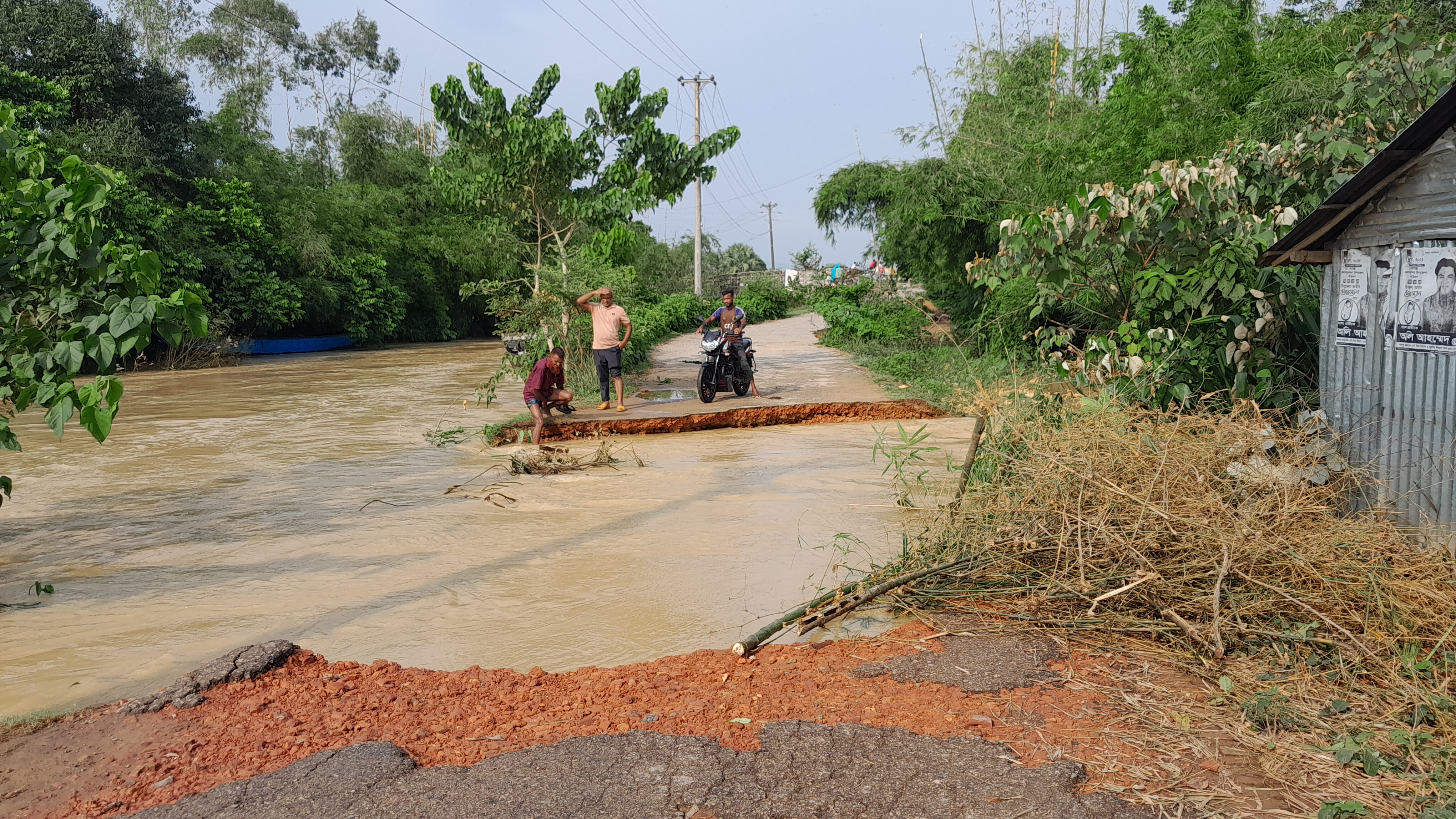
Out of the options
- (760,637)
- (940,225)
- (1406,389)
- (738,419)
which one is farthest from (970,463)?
(940,225)

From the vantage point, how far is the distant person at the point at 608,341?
12.4 meters

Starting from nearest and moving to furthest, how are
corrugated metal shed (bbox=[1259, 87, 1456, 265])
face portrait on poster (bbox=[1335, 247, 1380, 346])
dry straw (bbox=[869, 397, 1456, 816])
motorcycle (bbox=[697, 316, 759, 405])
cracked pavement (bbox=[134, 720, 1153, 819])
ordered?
cracked pavement (bbox=[134, 720, 1153, 819]), dry straw (bbox=[869, 397, 1456, 816]), corrugated metal shed (bbox=[1259, 87, 1456, 265]), face portrait on poster (bbox=[1335, 247, 1380, 346]), motorcycle (bbox=[697, 316, 759, 405])

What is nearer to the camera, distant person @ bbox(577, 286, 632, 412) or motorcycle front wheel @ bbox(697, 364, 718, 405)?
distant person @ bbox(577, 286, 632, 412)

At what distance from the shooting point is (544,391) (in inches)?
431

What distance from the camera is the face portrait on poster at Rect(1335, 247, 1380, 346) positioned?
17.2ft

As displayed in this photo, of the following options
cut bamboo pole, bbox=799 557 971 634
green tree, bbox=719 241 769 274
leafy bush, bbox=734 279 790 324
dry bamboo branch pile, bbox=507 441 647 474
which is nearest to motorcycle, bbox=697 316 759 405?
dry bamboo branch pile, bbox=507 441 647 474

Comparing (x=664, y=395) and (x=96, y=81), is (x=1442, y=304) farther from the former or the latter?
(x=96, y=81)

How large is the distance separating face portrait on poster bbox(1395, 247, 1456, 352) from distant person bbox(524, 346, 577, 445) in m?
7.91

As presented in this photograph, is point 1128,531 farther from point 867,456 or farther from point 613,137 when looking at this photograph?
point 613,137

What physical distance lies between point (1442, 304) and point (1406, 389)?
0.45m

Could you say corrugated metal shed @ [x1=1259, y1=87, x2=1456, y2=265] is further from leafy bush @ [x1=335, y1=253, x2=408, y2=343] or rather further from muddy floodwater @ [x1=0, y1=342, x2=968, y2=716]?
leafy bush @ [x1=335, y1=253, x2=408, y2=343]

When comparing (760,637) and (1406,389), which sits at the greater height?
(1406,389)

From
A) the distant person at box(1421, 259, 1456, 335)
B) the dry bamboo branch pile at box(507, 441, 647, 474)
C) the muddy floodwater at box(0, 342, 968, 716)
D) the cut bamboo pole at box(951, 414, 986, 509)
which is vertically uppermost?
the distant person at box(1421, 259, 1456, 335)

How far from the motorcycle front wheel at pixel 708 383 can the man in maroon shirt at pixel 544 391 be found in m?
2.33
